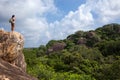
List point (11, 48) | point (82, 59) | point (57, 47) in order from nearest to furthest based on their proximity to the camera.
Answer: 1. point (11, 48)
2. point (82, 59)
3. point (57, 47)

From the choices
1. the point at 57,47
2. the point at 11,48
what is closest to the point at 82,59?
the point at 57,47

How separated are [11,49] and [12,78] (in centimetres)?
377

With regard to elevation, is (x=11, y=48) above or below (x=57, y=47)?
below

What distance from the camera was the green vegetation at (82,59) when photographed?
5225 centimetres

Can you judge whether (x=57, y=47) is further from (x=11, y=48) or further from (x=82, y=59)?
(x=11, y=48)

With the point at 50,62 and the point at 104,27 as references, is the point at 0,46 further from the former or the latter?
the point at 104,27

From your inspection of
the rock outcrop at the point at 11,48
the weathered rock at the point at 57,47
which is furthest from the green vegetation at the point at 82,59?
the rock outcrop at the point at 11,48

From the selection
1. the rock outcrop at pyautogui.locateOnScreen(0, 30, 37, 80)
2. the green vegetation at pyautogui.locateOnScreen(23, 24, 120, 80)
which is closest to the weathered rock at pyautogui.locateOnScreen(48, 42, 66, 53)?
the green vegetation at pyautogui.locateOnScreen(23, 24, 120, 80)

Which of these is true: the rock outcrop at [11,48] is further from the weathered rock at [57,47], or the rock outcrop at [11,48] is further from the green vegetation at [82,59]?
the weathered rock at [57,47]

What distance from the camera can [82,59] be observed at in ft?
240

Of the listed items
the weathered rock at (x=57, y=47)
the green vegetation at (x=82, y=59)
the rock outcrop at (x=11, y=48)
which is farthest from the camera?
the weathered rock at (x=57, y=47)

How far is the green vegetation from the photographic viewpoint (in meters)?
52.2

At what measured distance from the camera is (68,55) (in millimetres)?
77562

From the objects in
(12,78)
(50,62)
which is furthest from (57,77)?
(12,78)
